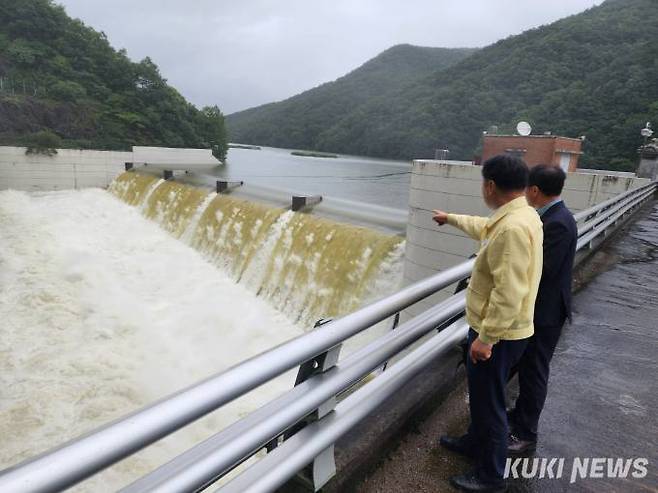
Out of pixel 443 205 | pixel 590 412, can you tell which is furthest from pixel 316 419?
pixel 443 205

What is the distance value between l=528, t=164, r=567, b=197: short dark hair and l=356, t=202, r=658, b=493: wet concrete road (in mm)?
1272

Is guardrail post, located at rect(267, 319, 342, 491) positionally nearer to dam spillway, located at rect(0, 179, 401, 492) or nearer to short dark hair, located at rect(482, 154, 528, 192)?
short dark hair, located at rect(482, 154, 528, 192)

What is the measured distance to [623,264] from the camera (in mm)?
5945

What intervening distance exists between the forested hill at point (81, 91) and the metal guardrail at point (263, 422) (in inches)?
1320

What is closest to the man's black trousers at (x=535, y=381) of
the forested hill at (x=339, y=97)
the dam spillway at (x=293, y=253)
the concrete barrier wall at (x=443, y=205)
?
the concrete barrier wall at (x=443, y=205)

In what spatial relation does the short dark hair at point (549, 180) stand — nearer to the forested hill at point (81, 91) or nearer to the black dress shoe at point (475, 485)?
the black dress shoe at point (475, 485)

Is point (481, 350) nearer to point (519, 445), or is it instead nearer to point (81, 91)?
point (519, 445)

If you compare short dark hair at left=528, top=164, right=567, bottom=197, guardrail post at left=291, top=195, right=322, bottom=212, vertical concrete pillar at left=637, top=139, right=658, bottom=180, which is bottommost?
guardrail post at left=291, top=195, right=322, bottom=212

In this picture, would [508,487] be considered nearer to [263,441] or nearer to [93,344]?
[263,441]

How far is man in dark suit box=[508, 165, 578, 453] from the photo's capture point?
208cm

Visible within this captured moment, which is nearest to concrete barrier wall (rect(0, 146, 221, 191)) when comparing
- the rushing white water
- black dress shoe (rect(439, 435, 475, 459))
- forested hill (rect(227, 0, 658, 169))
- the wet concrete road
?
the rushing white water

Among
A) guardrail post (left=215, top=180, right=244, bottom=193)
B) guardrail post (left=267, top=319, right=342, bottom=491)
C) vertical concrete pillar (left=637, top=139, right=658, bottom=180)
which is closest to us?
guardrail post (left=267, top=319, right=342, bottom=491)

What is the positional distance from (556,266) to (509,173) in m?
0.70

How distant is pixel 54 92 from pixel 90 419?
3839cm
